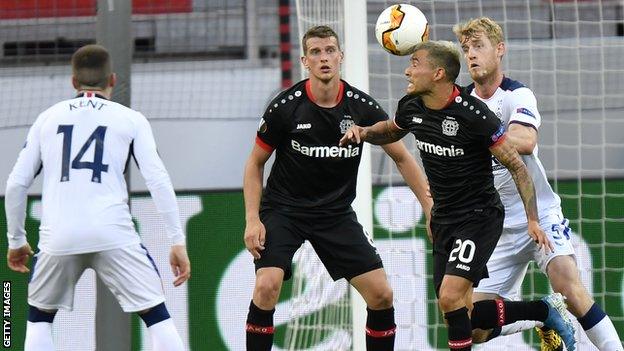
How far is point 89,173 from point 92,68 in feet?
1.77

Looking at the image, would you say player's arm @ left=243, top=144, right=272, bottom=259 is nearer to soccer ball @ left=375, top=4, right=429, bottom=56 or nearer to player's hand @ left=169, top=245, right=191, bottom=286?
player's hand @ left=169, top=245, right=191, bottom=286

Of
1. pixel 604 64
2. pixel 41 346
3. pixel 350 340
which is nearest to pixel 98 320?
pixel 41 346

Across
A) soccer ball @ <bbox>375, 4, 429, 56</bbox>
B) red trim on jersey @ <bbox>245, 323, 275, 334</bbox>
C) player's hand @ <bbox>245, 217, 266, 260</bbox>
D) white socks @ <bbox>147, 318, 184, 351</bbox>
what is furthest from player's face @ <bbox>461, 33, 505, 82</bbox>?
white socks @ <bbox>147, 318, 184, 351</bbox>

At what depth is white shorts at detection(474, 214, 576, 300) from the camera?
21.7ft

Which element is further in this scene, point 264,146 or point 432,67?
point 264,146

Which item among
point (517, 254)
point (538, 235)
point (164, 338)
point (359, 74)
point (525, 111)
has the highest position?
point (359, 74)

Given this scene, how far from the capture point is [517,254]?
681 cm

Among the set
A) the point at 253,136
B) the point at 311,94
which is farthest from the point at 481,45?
the point at 253,136

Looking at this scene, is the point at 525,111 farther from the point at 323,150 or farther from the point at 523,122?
the point at 323,150

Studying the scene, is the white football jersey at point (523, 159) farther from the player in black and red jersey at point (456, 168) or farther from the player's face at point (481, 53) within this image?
the player in black and red jersey at point (456, 168)

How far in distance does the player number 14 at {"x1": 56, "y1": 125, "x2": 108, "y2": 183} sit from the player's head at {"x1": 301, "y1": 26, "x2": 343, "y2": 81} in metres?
1.35

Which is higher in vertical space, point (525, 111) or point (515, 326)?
point (525, 111)

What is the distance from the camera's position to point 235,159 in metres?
9.20

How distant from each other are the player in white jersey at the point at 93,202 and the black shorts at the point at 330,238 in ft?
2.98
